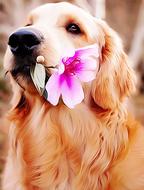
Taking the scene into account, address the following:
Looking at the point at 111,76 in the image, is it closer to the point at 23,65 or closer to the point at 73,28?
the point at 73,28

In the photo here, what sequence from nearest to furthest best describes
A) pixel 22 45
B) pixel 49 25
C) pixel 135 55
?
pixel 22 45, pixel 49 25, pixel 135 55

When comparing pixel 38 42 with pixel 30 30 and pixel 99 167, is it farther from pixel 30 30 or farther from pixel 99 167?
pixel 99 167


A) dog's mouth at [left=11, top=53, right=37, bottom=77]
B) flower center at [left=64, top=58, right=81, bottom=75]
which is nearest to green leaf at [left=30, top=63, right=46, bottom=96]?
dog's mouth at [left=11, top=53, right=37, bottom=77]

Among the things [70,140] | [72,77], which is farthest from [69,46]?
[70,140]

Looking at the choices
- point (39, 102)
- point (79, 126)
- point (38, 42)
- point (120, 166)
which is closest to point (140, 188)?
point (120, 166)

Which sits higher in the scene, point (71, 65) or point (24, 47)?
point (24, 47)
